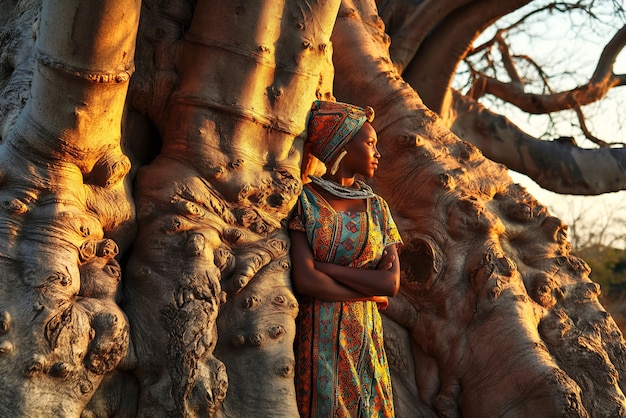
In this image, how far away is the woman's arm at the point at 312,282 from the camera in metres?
3.37

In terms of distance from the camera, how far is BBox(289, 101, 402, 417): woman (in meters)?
3.37

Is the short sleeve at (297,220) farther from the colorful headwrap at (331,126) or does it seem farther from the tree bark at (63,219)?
the tree bark at (63,219)

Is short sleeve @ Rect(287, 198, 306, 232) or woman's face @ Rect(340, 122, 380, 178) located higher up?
woman's face @ Rect(340, 122, 380, 178)

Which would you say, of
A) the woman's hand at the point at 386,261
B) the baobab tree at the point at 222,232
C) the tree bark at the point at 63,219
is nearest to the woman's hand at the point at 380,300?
the woman's hand at the point at 386,261

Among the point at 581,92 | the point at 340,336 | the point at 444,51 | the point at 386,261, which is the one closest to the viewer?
the point at 340,336

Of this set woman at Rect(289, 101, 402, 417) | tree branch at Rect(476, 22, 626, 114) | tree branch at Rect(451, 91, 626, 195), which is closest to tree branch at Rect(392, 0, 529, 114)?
tree branch at Rect(451, 91, 626, 195)

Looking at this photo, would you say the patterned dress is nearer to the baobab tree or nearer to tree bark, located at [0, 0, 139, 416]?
the baobab tree

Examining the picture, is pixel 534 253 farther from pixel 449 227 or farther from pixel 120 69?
pixel 120 69

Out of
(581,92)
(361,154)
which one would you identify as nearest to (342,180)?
(361,154)

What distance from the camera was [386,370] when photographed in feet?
11.7

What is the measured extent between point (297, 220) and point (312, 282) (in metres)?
0.27

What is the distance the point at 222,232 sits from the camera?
330 centimetres

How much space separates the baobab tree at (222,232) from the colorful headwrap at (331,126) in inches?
2.6

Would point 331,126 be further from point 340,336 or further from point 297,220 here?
point 340,336
